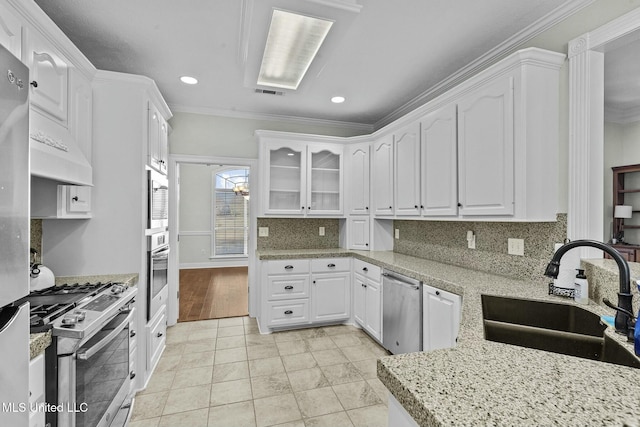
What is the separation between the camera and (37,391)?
1.19 m

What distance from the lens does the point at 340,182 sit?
389cm

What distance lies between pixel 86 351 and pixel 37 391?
220mm

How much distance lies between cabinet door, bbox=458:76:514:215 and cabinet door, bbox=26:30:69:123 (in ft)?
8.75

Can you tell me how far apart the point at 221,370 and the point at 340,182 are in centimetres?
243

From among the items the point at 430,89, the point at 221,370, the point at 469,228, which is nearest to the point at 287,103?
the point at 430,89

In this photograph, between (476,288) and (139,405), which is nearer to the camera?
(476,288)

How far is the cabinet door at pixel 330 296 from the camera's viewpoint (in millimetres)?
3479

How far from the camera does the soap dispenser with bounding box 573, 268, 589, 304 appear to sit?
1.56m

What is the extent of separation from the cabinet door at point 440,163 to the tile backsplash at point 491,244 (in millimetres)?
346

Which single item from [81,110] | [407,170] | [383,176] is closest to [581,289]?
[407,170]

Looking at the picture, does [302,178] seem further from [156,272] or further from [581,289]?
[581,289]

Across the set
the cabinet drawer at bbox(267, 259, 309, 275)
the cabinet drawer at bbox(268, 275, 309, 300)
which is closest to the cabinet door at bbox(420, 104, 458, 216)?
the cabinet drawer at bbox(267, 259, 309, 275)

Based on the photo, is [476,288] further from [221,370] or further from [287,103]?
[287,103]

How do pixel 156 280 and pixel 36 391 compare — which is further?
pixel 156 280
